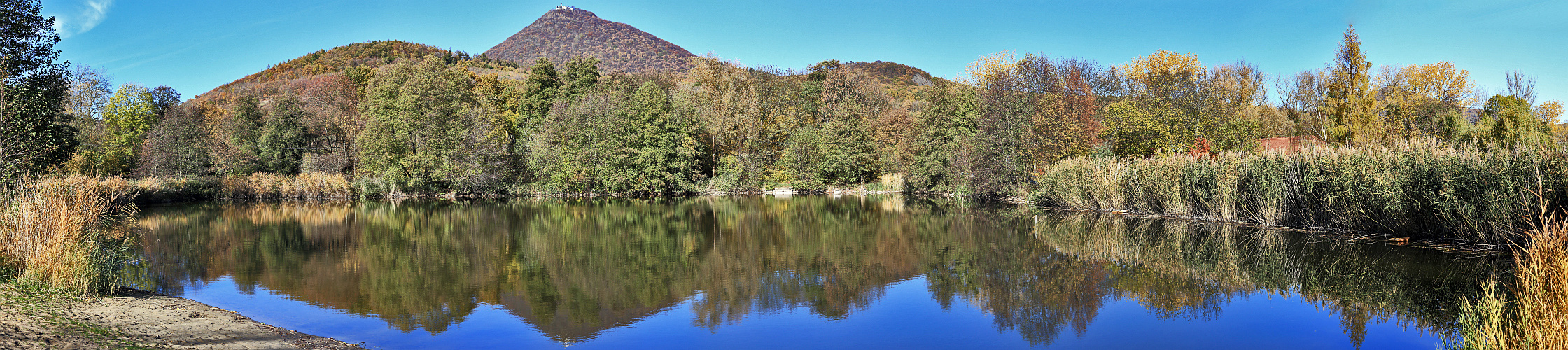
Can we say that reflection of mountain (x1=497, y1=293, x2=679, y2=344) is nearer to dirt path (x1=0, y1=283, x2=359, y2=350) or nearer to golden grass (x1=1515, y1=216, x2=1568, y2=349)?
dirt path (x1=0, y1=283, x2=359, y2=350)

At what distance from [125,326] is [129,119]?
52.0 metres

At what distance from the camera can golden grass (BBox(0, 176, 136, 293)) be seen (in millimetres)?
7523

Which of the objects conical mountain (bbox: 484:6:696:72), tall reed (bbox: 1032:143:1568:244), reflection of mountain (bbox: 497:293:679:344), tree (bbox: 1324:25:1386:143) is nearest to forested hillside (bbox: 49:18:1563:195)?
tree (bbox: 1324:25:1386:143)

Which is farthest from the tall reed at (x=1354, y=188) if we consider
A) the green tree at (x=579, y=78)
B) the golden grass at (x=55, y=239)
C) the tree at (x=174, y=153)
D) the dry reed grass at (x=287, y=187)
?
the tree at (x=174, y=153)

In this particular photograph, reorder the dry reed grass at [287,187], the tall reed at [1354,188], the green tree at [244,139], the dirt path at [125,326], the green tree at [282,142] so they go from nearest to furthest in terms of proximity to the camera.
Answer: the dirt path at [125,326] < the tall reed at [1354,188] < the dry reed grass at [287,187] < the green tree at [244,139] < the green tree at [282,142]

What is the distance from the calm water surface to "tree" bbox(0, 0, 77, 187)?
90.0 inches

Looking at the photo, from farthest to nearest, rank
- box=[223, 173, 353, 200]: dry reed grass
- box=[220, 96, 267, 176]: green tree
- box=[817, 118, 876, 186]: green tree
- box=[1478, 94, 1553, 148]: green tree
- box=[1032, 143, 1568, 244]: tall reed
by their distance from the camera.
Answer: box=[817, 118, 876, 186]: green tree < box=[220, 96, 267, 176]: green tree < box=[223, 173, 353, 200]: dry reed grass < box=[1478, 94, 1553, 148]: green tree < box=[1032, 143, 1568, 244]: tall reed

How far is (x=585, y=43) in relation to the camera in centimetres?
12725

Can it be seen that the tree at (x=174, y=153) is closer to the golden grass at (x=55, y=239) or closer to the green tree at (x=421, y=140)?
the green tree at (x=421, y=140)

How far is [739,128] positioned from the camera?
148ft

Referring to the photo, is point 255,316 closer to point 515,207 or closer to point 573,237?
point 573,237

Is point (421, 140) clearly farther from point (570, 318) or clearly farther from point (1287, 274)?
point (1287, 274)

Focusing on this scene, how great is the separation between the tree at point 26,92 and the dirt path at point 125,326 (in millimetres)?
6005

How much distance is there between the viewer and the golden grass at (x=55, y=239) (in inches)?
296
